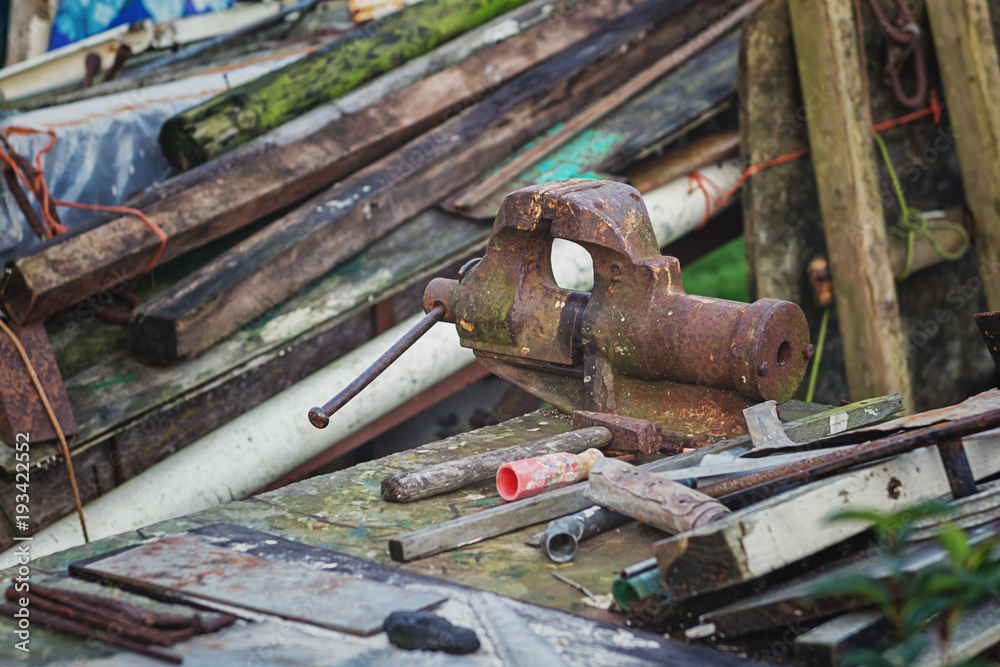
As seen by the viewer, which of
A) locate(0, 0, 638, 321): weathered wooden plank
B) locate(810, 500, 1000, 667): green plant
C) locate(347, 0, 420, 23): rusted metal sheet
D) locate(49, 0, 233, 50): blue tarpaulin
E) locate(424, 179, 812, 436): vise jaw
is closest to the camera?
locate(810, 500, 1000, 667): green plant

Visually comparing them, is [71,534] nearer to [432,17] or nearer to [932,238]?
[432,17]

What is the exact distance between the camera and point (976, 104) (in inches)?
165

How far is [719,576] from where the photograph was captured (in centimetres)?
154

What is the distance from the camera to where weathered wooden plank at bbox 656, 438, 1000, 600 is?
152 cm

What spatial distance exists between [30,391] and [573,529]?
2.09 meters

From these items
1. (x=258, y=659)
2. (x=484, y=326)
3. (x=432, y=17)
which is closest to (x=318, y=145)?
(x=432, y=17)

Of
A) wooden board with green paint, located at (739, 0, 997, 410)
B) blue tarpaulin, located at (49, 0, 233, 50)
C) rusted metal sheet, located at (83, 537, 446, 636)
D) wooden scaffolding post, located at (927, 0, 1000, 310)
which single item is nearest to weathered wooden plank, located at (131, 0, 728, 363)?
wooden board with green paint, located at (739, 0, 997, 410)

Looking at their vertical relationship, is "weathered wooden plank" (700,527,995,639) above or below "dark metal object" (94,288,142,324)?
below

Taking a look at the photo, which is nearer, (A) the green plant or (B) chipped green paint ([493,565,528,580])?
(A) the green plant

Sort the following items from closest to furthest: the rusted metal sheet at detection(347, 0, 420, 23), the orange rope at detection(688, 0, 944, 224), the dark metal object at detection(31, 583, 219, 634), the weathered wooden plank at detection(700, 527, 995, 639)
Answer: the weathered wooden plank at detection(700, 527, 995, 639) → the dark metal object at detection(31, 583, 219, 634) → the orange rope at detection(688, 0, 944, 224) → the rusted metal sheet at detection(347, 0, 420, 23)

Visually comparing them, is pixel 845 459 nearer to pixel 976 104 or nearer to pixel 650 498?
pixel 650 498

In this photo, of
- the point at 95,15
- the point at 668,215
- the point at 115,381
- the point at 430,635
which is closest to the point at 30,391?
the point at 115,381

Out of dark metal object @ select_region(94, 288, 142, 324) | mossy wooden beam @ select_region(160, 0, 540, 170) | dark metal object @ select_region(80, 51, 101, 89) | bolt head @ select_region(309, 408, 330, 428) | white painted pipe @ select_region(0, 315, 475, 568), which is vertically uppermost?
dark metal object @ select_region(80, 51, 101, 89)

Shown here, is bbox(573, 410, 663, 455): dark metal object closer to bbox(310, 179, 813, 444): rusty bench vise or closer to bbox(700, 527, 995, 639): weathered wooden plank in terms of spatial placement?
bbox(310, 179, 813, 444): rusty bench vise
